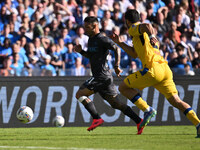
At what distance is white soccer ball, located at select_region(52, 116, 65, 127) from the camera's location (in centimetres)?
1239

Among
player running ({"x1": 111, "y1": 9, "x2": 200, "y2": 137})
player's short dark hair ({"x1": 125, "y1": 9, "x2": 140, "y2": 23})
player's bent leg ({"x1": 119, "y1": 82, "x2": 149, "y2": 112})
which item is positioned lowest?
player's bent leg ({"x1": 119, "y1": 82, "x2": 149, "y2": 112})

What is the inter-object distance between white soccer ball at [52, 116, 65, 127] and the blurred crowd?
1341 millimetres

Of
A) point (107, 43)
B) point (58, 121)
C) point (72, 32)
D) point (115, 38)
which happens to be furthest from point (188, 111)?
point (72, 32)

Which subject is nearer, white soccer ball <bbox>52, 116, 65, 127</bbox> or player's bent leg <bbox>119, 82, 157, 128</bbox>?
player's bent leg <bbox>119, 82, 157, 128</bbox>

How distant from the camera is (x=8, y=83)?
42.7 ft

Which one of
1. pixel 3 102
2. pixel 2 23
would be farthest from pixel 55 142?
pixel 2 23

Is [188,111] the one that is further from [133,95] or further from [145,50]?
[145,50]

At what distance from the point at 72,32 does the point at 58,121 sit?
4741mm

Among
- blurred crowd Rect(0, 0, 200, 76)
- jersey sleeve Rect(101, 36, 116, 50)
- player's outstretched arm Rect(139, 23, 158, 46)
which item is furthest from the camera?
blurred crowd Rect(0, 0, 200, 76)

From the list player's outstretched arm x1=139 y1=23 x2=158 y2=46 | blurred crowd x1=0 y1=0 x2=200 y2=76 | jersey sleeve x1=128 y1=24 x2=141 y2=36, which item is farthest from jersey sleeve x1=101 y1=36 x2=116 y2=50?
blurred crowd x1=0 y1=0 x2=200 y2=76

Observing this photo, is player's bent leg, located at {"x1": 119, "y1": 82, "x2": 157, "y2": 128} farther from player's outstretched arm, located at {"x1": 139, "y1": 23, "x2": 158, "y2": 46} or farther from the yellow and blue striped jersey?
player's outstretched arm, located at {"x1": 139, "y1": 23, "x2": 158, "y2": 46}

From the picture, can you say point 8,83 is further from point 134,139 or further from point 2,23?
point 134,139

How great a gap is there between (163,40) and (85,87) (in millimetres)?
7161

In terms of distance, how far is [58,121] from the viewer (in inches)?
488
